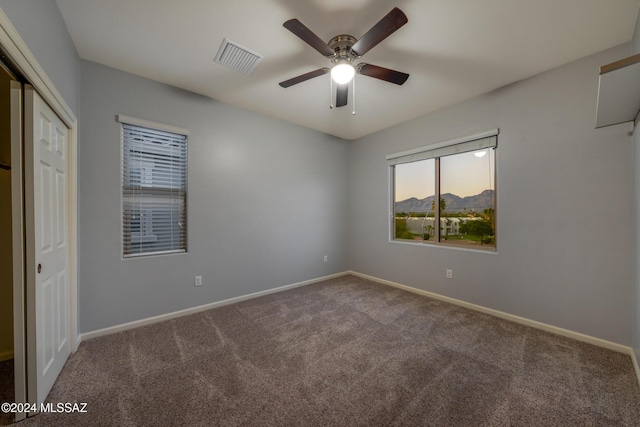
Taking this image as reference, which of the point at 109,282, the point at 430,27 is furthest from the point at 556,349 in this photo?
the point at 109,282

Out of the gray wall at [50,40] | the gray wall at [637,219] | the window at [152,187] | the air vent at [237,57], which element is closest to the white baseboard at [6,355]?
the window at [152,187]

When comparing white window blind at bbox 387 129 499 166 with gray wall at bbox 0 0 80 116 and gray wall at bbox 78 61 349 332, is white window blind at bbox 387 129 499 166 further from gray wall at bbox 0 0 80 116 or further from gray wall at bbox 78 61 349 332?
gray wall at bbox 0 0 80 116

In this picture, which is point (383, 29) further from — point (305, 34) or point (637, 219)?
point (637, 219)

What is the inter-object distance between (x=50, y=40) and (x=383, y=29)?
2.22m

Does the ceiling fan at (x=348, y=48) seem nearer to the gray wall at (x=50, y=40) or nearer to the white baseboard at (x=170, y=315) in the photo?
the gray wall at (x=50, y=40)

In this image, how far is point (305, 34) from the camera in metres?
1.64

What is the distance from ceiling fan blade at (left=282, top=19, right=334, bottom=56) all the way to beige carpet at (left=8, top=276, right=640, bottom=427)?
2431 millimetres

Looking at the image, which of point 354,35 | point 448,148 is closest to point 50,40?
point 354,35

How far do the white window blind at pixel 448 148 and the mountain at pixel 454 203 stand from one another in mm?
591

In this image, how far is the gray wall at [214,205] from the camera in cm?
238

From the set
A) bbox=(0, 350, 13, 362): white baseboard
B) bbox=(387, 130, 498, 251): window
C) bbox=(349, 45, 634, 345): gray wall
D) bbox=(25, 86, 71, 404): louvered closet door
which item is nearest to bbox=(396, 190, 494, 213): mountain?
bbox=(387, 130, 498, 251): window

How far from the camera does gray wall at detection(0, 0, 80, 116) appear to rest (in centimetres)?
125

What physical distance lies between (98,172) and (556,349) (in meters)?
4.62

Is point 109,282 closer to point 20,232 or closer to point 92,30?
point 20,232
